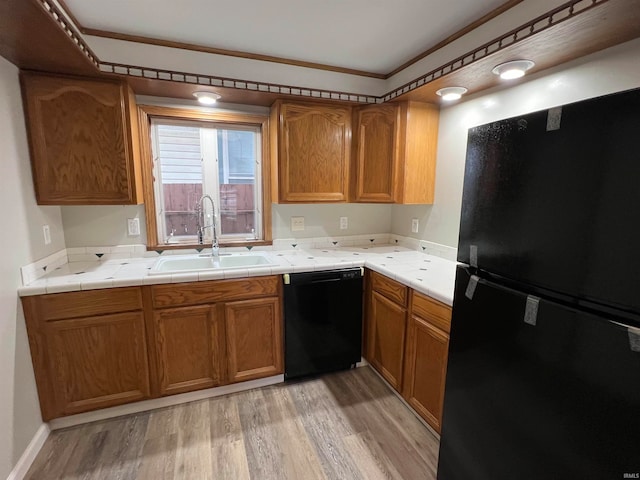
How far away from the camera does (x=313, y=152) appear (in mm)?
2424

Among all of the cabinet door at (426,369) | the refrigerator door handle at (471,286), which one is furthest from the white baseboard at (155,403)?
the refrigerator door handle at (471,286)

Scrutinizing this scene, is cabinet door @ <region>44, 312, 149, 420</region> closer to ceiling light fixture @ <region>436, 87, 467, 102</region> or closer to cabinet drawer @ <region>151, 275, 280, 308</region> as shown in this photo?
cabinet drawer @ <region>151, 275, 280, 308</region>

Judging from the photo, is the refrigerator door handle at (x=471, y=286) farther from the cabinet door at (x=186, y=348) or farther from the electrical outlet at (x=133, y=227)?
the electrical outlet at (x=133, y=227)

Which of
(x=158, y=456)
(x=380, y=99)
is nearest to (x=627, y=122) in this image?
(x=380, y=99)

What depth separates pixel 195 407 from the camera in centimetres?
208

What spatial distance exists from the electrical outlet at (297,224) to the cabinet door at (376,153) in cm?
55

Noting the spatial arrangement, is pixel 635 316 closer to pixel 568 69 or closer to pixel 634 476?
pixel 634 476

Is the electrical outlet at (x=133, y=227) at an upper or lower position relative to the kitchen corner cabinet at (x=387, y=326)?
upper

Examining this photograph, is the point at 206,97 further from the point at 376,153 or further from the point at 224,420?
the point at 224,420

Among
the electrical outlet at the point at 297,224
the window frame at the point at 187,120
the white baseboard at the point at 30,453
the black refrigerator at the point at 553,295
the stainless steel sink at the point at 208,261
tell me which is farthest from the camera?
the electrical outlet at the point at 297,224

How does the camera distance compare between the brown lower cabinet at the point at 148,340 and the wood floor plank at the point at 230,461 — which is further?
the brown lower cabinet at the point at 148,340

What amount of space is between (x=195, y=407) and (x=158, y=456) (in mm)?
389

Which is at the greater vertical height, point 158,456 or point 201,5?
point 201,5

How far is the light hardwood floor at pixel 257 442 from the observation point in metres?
1.61
